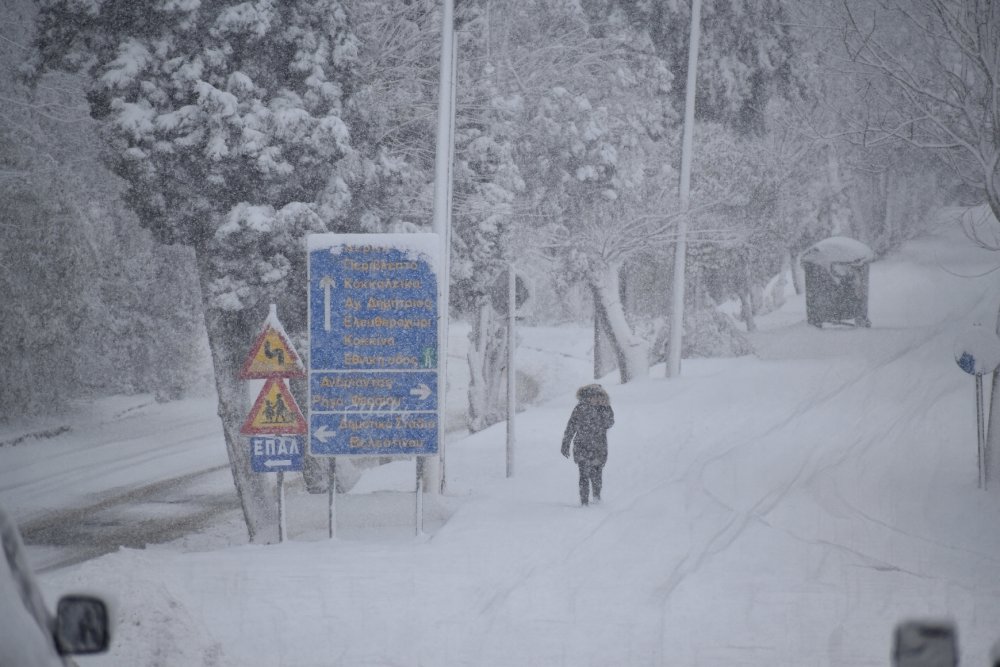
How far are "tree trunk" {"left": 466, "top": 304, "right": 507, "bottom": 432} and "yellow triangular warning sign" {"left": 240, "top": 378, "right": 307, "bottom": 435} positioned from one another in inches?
724

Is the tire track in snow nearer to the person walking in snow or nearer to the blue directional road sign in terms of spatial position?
the person walking in snow

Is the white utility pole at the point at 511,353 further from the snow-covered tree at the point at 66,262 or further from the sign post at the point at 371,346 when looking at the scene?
the snow-covered tree at the point at 66,262

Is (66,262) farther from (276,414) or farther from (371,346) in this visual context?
(276,414)

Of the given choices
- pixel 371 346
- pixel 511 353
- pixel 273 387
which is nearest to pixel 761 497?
pixel 511 353

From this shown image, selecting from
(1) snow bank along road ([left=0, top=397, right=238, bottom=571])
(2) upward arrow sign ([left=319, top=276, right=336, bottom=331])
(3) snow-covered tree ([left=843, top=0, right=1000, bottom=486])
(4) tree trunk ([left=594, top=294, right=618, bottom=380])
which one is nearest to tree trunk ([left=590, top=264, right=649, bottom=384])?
(4) tree trunk ([left=594, top=294, right=618, bottom=380])

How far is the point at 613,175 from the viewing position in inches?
1043

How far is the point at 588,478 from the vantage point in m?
12.7

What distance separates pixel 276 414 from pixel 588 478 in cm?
460

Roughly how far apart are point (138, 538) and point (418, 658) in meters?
13.0

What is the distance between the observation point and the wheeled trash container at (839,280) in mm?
33375

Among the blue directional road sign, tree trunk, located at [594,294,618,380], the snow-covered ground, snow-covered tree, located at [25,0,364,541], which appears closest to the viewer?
the snow-covered ground

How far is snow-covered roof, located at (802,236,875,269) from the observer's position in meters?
33.4

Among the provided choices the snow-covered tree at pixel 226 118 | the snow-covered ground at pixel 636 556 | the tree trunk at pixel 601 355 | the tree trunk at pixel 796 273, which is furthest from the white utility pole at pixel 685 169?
the tree trunk at pixel 796 273

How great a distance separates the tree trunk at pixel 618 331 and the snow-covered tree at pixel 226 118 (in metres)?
13.9
